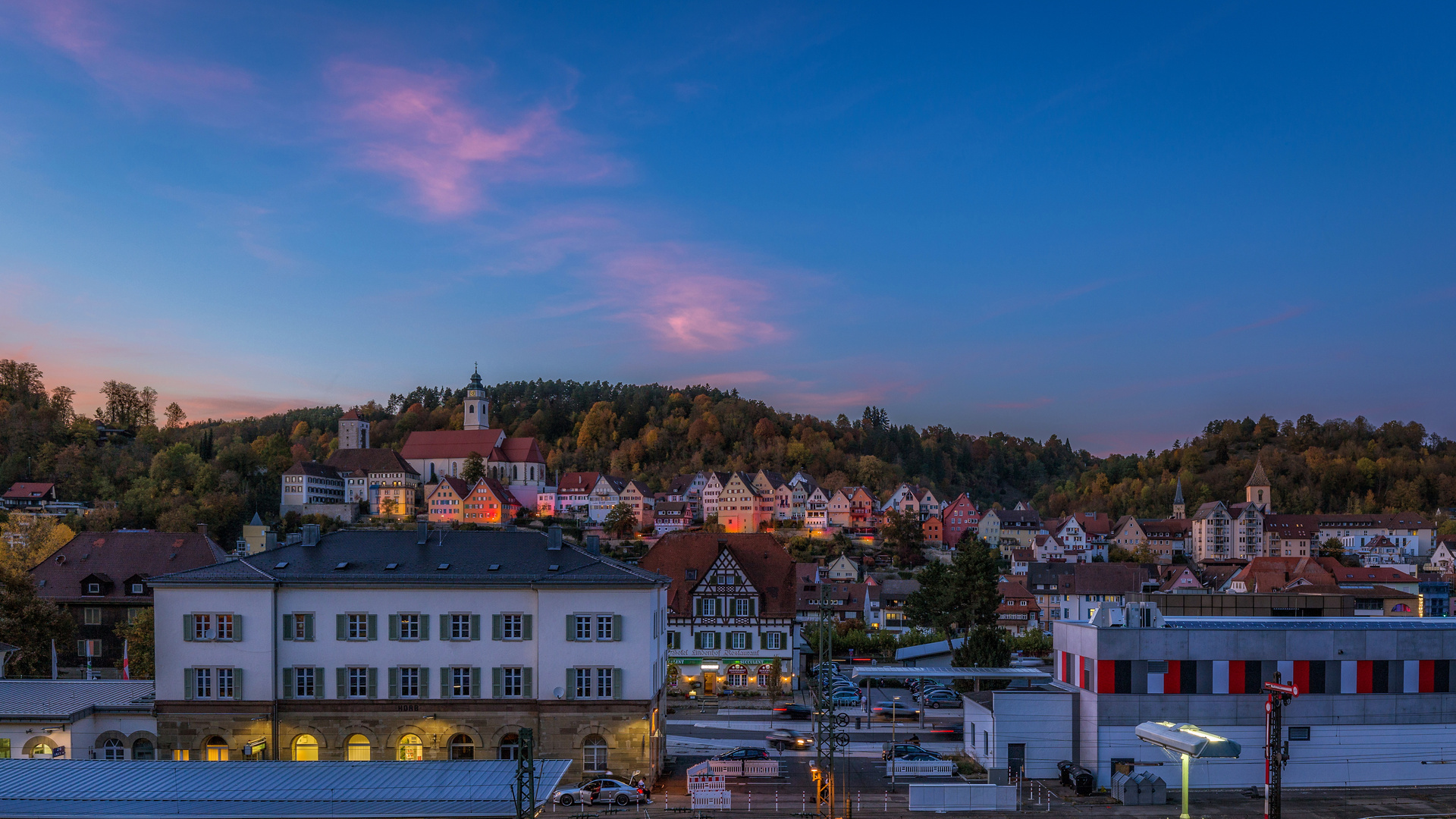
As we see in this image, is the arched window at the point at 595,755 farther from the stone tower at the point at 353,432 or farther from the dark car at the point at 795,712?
the stone tower at the point at 353,432

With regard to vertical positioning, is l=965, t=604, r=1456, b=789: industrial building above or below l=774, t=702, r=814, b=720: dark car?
above

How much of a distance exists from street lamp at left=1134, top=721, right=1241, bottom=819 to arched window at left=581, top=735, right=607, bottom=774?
1545cm

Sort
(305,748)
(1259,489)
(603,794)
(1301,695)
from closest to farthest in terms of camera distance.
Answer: (603,794) → (305,748) → (1301,695) → (1259,489)

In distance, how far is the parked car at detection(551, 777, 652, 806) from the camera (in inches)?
1171

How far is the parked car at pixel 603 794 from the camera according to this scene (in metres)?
29.7

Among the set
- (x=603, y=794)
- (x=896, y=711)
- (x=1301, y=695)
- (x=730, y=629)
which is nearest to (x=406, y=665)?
(x=603, y=794)

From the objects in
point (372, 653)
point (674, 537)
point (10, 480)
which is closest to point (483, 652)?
point (372, 653)

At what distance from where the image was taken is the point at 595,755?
32312 millimetres

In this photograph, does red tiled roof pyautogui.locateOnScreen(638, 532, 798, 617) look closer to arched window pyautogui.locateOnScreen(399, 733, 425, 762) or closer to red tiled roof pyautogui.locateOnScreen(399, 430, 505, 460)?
arched window pyautogui.locateOnScreen(399, 733, 425, 762)

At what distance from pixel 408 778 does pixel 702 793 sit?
8751 mm

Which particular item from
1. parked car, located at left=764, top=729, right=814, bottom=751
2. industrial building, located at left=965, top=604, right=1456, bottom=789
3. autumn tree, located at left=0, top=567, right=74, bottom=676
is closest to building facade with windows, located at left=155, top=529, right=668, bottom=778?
parked car, located at left=764, top=729, right=814, bottom=751

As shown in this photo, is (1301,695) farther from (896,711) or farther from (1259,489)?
(1259,489)

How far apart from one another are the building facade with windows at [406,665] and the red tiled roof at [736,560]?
20.3 meters

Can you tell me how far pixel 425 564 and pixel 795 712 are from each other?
1836 cm
